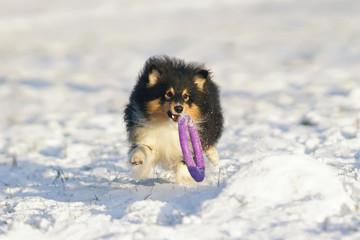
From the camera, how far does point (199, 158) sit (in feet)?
16.1

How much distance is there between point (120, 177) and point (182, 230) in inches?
101

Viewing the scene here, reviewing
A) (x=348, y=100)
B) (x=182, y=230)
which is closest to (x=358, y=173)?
(x=182, y=230)

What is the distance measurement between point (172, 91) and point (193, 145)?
0.49m

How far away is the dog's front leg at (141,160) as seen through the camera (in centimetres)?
502

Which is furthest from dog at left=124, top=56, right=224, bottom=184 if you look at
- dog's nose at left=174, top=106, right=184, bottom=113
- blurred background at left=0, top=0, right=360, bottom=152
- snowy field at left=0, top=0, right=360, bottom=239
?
blurred background at left=0, top=0, right=360, bottom=152

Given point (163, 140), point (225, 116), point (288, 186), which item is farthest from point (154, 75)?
point (225, 116)

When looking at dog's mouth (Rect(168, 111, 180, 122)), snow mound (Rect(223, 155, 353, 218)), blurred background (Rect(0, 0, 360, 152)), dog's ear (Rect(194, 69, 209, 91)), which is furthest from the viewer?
blurred background (Rect(0, 0, 360, 152))

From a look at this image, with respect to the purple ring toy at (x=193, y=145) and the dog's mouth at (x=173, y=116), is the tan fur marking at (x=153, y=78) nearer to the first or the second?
the dog's mouth at (x=173, y=116)

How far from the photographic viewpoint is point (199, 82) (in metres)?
5.19

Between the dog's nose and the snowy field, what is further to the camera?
the dog's nose

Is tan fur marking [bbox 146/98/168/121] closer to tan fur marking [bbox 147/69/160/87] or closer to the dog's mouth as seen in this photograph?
the dog's mouth

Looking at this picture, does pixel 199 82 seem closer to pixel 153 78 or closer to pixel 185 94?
pixel 185 94

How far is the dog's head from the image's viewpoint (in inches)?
194

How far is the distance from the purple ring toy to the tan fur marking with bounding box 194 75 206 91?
1.41 feet
